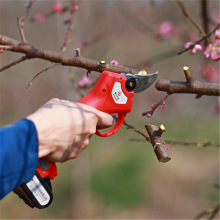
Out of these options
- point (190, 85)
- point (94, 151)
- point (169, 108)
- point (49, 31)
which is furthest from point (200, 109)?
point (190, 85)

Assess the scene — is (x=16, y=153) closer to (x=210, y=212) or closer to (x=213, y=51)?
(x=213, y=51)

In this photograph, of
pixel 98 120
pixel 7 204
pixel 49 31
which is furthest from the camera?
pixel 49 31

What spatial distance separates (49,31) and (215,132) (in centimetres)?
624

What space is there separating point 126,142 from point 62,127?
21.7 ft

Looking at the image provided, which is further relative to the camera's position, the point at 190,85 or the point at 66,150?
the point at 190,85

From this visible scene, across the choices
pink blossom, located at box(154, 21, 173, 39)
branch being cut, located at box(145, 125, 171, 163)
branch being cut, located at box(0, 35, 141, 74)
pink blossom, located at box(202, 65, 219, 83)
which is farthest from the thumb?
pink blossom, located at box(154, 21, 173, 39)

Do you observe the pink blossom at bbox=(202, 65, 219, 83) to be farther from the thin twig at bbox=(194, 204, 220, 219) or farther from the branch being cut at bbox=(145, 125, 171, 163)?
the branch being cut at bbox=(145, 125, 171, 163)

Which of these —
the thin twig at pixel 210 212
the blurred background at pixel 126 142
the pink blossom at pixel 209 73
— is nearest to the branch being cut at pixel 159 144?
the thin twig at pixel 210 212

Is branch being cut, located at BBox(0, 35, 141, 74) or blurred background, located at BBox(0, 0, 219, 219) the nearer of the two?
branch being cut, located at BBox(0, 35, 141, 74)

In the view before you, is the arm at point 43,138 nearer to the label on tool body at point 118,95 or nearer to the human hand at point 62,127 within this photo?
the human hand at point 62,127

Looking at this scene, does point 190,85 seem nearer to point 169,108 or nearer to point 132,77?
point 132,77

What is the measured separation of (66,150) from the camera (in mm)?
1285

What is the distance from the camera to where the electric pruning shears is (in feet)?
4.23

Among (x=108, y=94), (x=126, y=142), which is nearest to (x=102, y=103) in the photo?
(x=108, y=94)
